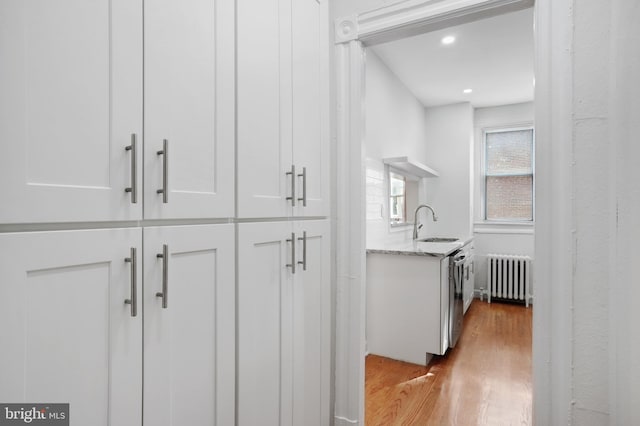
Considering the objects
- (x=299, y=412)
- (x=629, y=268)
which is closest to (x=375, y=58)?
(x=629, y=268)

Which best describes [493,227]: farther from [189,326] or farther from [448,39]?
[189,326]

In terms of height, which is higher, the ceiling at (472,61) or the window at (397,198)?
the ceiling at (472,61)

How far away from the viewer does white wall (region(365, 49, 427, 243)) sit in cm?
338

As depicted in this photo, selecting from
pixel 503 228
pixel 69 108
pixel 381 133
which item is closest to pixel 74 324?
pixel 69 108

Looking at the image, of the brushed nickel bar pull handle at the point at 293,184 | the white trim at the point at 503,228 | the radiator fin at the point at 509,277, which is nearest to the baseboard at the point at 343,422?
the brushed nickel bar pull handle at the point at 293,184

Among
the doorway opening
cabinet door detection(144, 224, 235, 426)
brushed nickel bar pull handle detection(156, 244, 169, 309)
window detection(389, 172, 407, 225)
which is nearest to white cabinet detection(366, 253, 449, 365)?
the doorway opening

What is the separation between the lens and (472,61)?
3.77 metres

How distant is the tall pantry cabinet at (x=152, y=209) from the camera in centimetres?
71

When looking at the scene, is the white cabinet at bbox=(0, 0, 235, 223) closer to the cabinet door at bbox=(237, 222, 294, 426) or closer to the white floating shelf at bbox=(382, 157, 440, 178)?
the cabinet door at bbox=(237, 222, 294, 426)

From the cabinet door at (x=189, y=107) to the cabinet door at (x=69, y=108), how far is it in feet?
0.15

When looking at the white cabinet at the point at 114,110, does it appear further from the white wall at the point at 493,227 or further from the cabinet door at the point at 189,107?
the white wall at the point at 493,227

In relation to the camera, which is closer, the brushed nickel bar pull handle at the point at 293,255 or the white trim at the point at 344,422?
the brushed nickel bar pull handle at the point at 293,255

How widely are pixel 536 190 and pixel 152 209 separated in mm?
1439

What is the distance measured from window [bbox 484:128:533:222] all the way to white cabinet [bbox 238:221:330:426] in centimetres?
454
